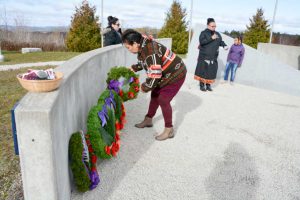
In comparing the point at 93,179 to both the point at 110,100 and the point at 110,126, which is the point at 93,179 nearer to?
the point at 110,126

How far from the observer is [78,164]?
274 cm

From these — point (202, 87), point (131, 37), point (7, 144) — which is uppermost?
point (131, 37)

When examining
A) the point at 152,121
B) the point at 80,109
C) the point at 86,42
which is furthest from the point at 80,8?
the point at 80,109

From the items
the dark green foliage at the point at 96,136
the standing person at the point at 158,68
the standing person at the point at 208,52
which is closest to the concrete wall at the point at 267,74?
the standing person at the point at 208,52

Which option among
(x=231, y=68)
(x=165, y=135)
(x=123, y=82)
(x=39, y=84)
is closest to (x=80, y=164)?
(x=39, y=84)

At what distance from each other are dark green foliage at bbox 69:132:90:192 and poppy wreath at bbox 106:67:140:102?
1.80 metres

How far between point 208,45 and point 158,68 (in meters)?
3.82

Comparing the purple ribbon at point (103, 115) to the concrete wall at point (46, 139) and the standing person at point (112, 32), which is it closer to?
the concrete wall at point (46, 139)

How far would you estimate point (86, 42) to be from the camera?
17.1m

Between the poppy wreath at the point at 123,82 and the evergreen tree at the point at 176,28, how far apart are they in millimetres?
15628

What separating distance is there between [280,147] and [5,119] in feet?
14.8

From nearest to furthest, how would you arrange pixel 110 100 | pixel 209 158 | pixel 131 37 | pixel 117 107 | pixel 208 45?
1. pixel 131 37
2. pixel 209 158
3. pixel 110 100
4. pixel 117 107
5. pixel 208 45

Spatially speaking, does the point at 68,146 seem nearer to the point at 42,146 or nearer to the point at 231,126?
the point at 42,146

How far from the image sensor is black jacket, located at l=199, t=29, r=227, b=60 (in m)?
6.92
